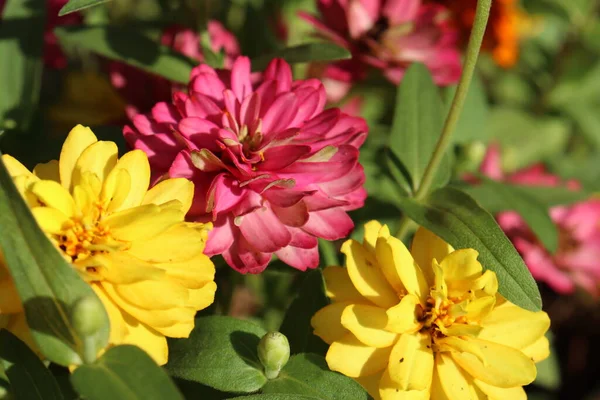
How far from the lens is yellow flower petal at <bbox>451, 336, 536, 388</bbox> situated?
83cm

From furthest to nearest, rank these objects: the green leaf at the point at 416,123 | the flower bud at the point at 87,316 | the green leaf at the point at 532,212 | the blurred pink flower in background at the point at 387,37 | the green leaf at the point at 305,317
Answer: the blurred pink flower in background at the point at 387,37 → the green leaf at the point at 532,212 → the green leaf at the point at 416,123 → the green leaf at the point at 305,317 → the flower bud at the point at 87,316

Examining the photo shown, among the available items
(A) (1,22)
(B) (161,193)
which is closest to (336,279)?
(B) (161,193)

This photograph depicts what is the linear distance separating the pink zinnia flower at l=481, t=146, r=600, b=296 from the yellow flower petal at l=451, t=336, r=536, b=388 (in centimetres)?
66

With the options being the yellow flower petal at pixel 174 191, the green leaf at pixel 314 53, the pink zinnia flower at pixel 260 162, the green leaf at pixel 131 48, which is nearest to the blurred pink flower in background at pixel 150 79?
the green leaf at pixel 131 48

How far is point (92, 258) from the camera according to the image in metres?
0.74

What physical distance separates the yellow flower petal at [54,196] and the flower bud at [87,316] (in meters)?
0.14

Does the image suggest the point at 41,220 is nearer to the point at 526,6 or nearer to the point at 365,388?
the point at 365,388

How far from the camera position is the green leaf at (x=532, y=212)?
3.97 ft

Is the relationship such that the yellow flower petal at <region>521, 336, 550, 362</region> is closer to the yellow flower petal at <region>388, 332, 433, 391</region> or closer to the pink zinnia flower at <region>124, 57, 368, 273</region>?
the yellow flower petal at <region>388, 332, 433, 391</region>

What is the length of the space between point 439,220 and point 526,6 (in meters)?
1.20

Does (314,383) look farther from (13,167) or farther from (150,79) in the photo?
(150,79)

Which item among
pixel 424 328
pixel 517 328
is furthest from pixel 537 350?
pixel 424 328

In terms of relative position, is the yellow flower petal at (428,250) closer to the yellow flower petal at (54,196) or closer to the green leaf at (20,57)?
the yellow flower petal at (54,196)

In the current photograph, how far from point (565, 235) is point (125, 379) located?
122cm
